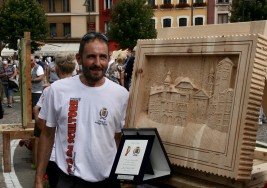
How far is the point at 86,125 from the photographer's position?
3.49 m

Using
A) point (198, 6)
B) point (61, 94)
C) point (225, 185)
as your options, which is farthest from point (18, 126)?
point (198, 6)

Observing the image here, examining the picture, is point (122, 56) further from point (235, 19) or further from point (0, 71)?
point (235, 19)

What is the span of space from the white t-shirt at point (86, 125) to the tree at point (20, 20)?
54.5 m

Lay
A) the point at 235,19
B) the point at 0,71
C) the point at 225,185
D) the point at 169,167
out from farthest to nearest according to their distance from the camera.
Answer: the point at 235,19
the point at 0,71
the point at 169,167
the point at 225,185

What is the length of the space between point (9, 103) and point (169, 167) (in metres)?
17.5

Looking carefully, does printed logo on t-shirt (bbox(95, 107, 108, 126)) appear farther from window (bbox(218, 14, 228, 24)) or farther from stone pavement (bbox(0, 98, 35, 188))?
window (bbox(218, 14, 228, 24))

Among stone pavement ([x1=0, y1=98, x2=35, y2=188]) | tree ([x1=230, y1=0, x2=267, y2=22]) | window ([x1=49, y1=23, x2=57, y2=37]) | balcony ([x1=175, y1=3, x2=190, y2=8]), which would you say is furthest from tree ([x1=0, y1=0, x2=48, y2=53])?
stone pavement ([x1=0, y1=98, x2=35, y2=188])

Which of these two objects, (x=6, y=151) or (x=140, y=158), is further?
(x=6, y=151)

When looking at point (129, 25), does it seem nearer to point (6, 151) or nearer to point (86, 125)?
point (6, 151)

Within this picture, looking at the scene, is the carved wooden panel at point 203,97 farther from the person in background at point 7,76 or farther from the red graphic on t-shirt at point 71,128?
the person in background at point 7,76

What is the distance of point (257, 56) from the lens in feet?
9.32

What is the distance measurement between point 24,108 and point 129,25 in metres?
48.4

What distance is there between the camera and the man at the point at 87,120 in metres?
3.48

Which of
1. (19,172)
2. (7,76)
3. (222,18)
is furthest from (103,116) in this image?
(222,18)
